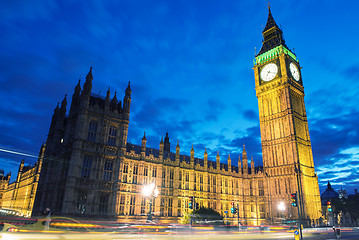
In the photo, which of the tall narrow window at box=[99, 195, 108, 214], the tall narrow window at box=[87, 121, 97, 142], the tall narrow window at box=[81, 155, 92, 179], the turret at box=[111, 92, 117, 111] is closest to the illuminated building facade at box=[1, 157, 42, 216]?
the tall narrow window at box=[87, 121, 97, 142]

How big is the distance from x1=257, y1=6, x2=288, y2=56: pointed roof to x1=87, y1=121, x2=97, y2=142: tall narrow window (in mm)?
60253

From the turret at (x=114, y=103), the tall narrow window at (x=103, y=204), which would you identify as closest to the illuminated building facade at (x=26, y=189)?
the turret at (x=114, y=103)

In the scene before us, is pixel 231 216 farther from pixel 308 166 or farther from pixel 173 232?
pixel 173 232

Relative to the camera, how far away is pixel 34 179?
78062 millimetres

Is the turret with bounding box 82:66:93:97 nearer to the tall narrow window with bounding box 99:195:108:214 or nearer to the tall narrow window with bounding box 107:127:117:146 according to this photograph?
the tall narrow window with bounding box 107:127:117:146

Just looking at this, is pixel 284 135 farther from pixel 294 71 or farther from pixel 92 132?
pixel 92 132

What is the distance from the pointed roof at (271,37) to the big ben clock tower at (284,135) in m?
0.42

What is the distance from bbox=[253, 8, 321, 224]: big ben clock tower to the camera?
65.9 metres

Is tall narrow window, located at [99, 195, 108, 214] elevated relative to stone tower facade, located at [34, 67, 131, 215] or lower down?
lower down

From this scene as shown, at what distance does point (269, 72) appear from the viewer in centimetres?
7881

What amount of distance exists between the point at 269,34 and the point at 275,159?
4352 centimetres

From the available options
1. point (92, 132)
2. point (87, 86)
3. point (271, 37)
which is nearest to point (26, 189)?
point (92, 132)

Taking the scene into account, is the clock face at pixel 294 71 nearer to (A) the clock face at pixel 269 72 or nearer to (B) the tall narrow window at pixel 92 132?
(A) the clock face at pixel 269 72

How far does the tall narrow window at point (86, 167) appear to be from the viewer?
45.3m
